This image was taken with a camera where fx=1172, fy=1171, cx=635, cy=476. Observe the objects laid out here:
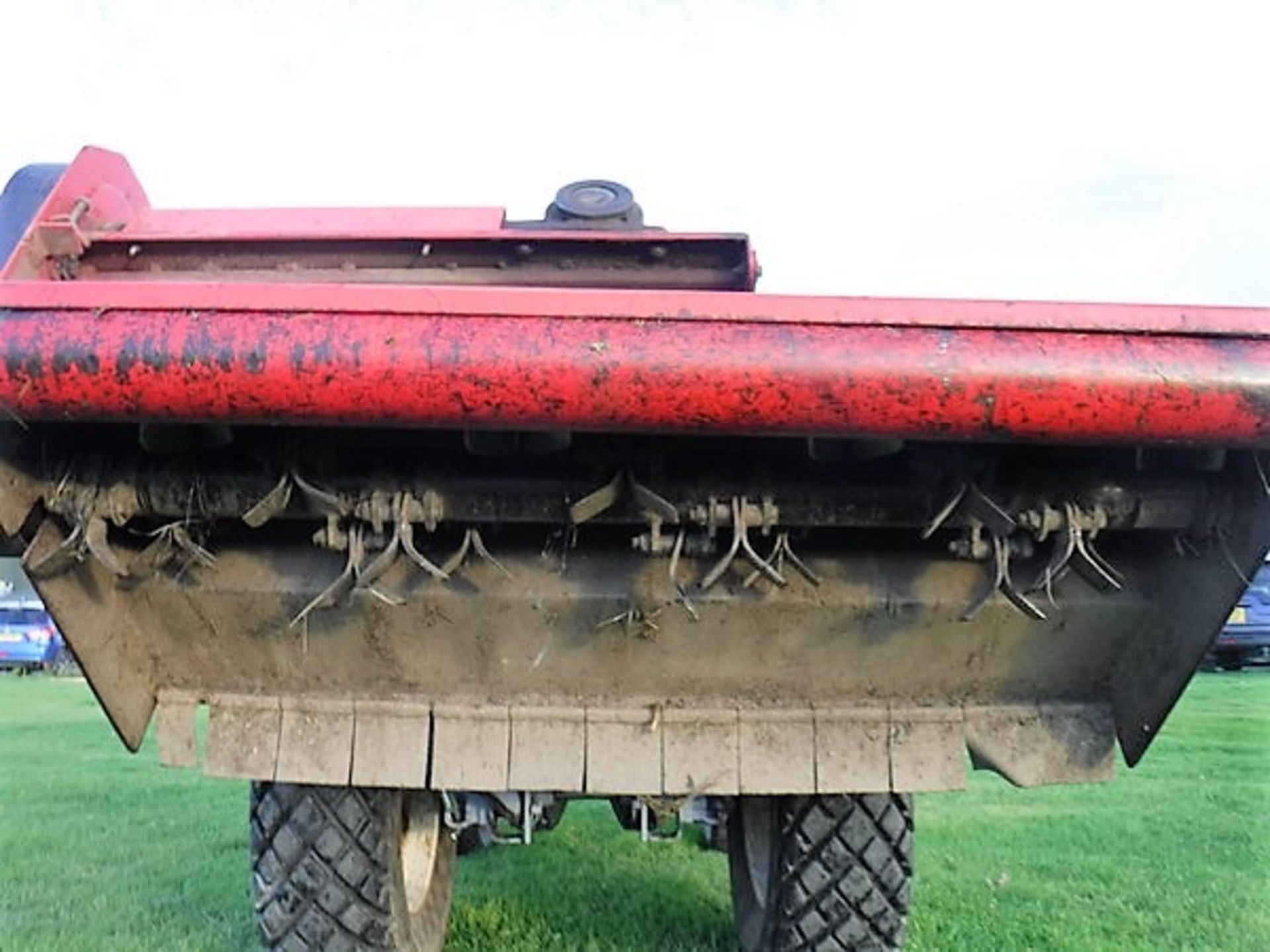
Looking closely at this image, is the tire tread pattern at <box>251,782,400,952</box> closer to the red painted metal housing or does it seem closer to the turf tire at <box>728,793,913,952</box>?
the turf tire at <box>728,793,913,952</box>

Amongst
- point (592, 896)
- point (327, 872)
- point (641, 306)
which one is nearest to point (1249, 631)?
point (592, 896)

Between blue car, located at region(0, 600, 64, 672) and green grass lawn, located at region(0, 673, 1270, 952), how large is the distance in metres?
14.8

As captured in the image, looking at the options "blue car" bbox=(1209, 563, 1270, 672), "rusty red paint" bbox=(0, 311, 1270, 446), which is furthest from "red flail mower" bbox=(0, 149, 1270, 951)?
"blue car" bbox=(1209, 563, 1270, 672)

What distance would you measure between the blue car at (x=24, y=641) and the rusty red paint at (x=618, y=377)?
783 inches

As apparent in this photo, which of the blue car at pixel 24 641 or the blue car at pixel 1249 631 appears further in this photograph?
the blue car at pixel 24 641

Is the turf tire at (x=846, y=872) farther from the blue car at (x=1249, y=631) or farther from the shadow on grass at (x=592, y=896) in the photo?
the blue car at (x=1249, y=631)

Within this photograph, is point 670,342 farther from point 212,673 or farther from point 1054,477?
point 212,673

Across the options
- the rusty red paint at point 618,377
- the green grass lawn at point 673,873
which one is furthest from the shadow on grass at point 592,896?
the rusty red paint at point 618,377

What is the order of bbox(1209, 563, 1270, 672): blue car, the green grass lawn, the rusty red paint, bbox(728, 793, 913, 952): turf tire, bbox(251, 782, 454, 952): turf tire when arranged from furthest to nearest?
bbox(1209, 563, 1270, 672): blue car < the green grass lawn < bbox(728, 793, 913, 952): turf tire < bbox(251, 782, 454, 952): turf tire < the rusty red paint

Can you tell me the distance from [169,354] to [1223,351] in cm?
140

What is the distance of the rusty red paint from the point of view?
1.52m

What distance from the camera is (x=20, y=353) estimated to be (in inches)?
60.6

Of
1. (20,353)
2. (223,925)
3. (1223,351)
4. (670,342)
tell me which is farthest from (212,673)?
(1223,351)

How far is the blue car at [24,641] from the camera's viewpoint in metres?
19.5
